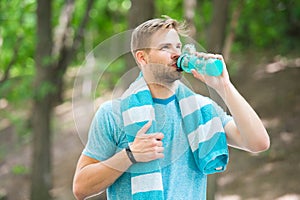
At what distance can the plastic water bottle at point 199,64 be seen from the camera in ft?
5.74

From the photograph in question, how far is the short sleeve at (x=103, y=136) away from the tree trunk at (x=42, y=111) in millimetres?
5312

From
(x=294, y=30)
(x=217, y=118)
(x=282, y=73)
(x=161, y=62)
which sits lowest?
(x=282, y=73)

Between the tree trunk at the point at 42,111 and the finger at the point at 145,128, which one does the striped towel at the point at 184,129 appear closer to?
the finger at the point at 145,128

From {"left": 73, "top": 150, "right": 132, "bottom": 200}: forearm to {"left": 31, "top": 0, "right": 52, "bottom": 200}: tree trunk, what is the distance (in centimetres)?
530

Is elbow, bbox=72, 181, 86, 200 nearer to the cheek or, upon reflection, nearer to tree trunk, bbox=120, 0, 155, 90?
the cheek

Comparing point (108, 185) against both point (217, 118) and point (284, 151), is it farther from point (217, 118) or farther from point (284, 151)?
point (284, 151)

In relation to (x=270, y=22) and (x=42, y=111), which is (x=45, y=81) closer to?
(x=42, y=111)

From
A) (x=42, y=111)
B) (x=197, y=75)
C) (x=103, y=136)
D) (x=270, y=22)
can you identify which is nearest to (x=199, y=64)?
(x=197, y=75)

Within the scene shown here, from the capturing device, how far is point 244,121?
73.5 inches

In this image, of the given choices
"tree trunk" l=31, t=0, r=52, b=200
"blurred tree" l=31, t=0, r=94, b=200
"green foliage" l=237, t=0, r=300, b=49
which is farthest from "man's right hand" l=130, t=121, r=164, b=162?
"green foliage" l=237, t=0, r=300, b=49

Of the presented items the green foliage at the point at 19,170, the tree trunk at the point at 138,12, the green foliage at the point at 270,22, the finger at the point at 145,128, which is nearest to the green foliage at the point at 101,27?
the green foliage at the point at 270,22

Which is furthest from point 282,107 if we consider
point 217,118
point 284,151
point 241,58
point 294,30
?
point 217,118

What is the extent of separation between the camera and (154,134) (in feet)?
5.87

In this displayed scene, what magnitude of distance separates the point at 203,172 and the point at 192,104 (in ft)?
0.72
